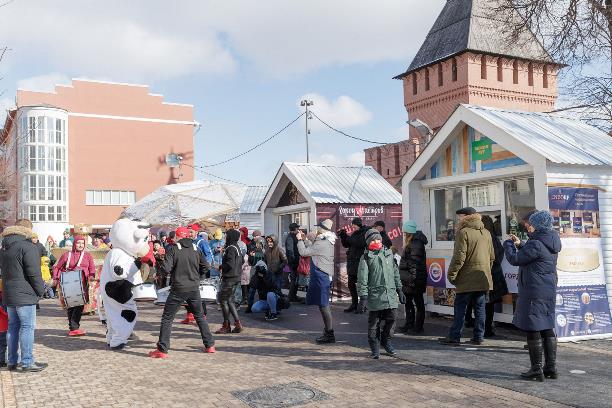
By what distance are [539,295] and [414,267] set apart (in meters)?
3.08

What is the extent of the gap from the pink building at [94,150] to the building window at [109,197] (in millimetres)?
85

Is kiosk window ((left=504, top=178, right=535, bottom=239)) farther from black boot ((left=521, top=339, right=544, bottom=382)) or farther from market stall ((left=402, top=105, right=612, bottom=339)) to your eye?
black boot ((left=521, top=339, right=544, bottom=382))

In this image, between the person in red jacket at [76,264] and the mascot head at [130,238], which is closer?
the mascot head at [130,238]

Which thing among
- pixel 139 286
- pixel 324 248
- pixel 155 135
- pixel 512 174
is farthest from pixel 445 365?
pixel 155 135

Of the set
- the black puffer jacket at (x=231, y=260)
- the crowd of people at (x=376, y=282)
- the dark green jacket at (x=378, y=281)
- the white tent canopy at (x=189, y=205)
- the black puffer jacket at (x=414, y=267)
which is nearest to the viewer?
the crowd of people at (x=376, y=282)

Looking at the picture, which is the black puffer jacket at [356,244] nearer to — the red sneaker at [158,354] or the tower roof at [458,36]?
the red sneaker at [158,354]

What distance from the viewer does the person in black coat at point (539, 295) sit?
6.13 m

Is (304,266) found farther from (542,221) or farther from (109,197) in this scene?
(109,197)

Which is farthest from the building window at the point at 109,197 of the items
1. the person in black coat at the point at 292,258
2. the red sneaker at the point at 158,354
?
the red sneaker at the point at 158,354

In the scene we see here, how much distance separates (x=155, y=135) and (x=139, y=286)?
166 feet

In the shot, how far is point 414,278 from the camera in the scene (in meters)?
9.11

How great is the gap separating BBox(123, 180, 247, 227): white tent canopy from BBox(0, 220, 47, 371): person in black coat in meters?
12.9

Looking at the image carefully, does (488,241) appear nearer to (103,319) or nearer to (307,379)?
(307,379)

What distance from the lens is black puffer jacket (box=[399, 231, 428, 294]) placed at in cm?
911
